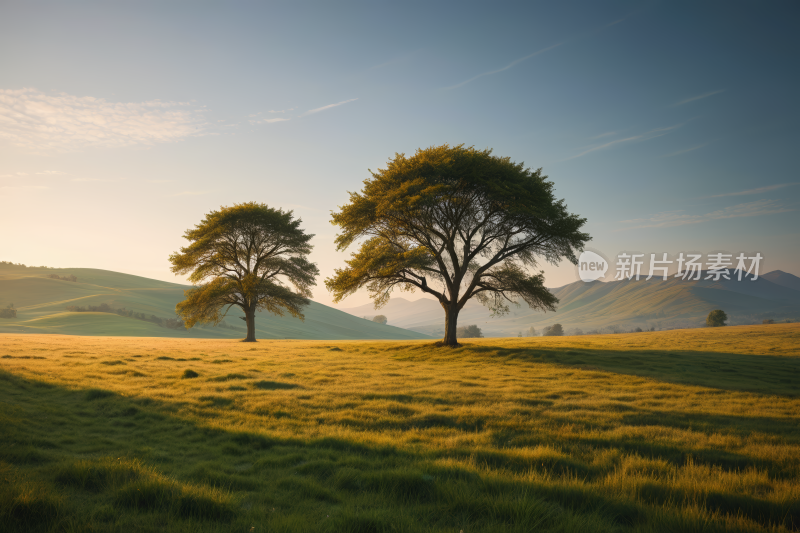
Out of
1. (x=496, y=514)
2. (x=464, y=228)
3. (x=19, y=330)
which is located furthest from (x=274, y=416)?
(x=19, y=330)

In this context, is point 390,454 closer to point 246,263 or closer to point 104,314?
point 246,263

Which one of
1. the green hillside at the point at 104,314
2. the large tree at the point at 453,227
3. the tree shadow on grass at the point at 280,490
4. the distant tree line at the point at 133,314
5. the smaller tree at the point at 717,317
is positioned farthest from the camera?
the distant tree line at the point at 133,314

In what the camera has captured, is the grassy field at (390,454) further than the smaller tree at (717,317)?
No

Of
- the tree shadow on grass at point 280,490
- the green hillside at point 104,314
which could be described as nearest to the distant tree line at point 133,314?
the green hillside at point 104,314

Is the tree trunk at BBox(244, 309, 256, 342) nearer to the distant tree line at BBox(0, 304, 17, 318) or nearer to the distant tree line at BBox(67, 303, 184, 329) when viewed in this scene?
the distant tree line at BBox(67, 303, 184, 329)

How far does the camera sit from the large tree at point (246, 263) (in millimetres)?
39219

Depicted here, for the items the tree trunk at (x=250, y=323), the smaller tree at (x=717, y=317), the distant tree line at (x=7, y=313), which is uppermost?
the smaller tree at (x=717, y=317)

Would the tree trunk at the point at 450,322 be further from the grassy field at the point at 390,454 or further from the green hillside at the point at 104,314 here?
the green hillside at the point at 104,314

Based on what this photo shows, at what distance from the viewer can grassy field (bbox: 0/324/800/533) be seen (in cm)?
428

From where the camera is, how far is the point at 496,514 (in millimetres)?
4305

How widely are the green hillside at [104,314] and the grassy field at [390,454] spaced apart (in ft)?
221

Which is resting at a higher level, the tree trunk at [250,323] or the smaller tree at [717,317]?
the smaller tree at [717,317]

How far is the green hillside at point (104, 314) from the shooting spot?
7022 cm

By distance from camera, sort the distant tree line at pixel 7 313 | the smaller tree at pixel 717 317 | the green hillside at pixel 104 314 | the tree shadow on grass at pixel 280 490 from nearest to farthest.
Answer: the tree shadow on grass at pixel 280 490 < the green hillside at pixel 104 314 < the distant tree line at pixel 7 313 < the smaller tree at pixel 717 317
